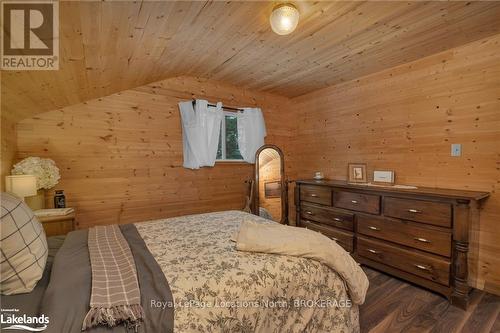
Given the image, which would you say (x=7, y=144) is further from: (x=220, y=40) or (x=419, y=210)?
(x=419, y=210)

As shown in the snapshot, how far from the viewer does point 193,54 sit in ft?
8.21

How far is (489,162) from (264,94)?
2.87 metres

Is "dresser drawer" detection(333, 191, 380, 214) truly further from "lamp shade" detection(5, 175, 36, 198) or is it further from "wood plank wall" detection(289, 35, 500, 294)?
"lamp shade" detection(5, 175, 36, 198)

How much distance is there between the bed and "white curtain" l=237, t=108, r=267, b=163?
2.22m

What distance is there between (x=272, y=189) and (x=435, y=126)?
6.98 ft

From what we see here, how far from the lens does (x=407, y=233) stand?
234 centimetres

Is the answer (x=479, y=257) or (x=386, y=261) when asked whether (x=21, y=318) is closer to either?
(x=386, y=261)

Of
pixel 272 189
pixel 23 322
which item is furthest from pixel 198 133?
pixel 23 322

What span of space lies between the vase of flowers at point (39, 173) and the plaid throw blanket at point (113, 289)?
1.28 meters

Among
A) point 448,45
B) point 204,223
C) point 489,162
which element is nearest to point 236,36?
point 204,223

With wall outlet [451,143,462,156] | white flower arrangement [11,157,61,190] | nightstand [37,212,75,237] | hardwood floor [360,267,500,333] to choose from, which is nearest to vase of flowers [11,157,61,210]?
white flower arrangement [11,157,61,190]

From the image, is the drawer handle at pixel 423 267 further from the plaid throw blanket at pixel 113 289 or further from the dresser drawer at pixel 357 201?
the plaid throw blanket at pixel 113 289

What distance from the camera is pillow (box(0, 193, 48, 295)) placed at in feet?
3.47

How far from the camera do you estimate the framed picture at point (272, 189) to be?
3.69 meters
